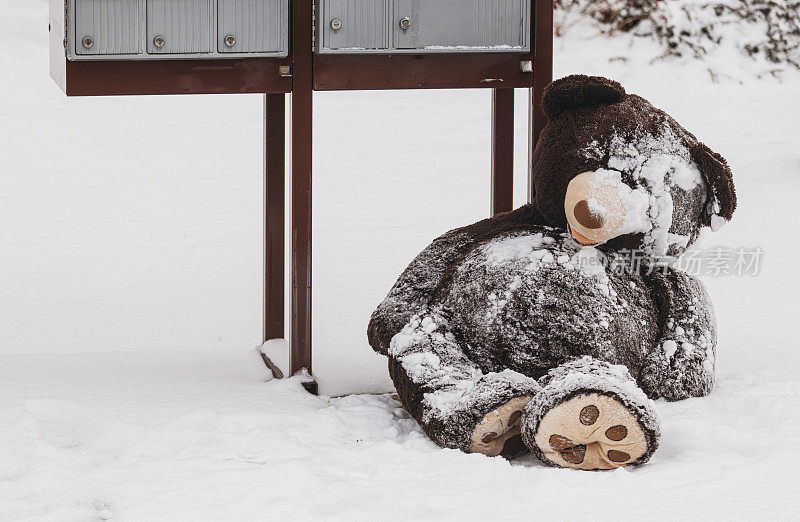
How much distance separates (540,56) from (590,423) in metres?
1.05

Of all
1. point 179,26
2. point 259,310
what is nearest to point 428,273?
point 179,26

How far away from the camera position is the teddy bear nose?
2.22 metres

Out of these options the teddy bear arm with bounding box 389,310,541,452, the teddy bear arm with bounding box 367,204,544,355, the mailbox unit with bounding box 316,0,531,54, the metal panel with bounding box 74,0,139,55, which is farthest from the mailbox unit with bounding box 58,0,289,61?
the teddy bear arm with bounding box 389,310,541,452

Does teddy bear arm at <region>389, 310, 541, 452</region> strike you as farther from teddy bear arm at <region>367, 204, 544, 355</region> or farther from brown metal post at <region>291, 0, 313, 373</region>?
brown metal post at <region>291, 0, 313, 373</region>

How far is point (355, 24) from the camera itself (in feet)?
8.30

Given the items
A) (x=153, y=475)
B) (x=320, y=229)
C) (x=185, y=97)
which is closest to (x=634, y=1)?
(x=185, y=97)

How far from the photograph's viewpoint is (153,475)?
78.4 inches

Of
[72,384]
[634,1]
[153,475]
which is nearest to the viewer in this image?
[153,475]

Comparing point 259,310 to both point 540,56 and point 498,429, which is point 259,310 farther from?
point 498,429

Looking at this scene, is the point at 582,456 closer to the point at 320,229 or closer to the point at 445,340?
the point at 445,340

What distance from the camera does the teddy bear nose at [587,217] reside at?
222 centimetres

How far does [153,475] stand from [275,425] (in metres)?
0.36

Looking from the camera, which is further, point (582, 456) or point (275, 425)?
point (275, 425)

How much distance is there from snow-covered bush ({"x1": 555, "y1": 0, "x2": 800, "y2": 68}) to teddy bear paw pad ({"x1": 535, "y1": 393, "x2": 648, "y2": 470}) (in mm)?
5041
